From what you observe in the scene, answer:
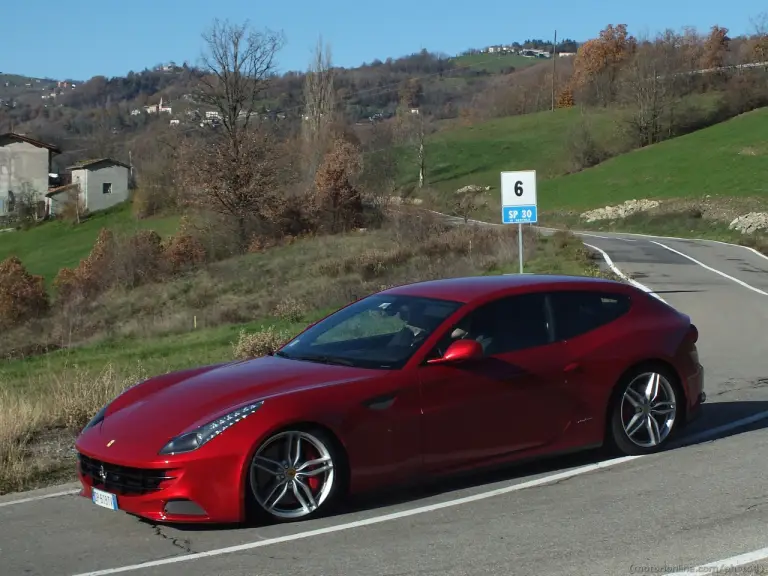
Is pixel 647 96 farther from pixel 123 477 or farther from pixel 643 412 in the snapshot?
pixel 123 477

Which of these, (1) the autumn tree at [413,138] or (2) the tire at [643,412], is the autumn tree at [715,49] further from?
(2) the tire at [643,412]

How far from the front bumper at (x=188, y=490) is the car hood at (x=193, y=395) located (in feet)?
0.52

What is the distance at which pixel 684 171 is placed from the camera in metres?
68.2

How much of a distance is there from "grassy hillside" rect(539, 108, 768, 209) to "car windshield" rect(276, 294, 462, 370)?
54216 mm

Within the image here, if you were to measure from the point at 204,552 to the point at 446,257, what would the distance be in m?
28.5

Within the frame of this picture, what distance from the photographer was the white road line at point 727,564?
503cm

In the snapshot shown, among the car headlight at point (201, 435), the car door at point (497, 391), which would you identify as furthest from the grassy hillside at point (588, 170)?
the car headlight at point (201, 435)

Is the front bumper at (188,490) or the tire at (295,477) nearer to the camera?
the front bumper at (188,490)

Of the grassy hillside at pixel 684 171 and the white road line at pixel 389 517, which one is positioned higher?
the grassy hillside at pixel 684 171

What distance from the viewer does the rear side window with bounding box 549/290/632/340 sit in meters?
7.48

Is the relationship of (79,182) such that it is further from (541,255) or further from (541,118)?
(541,255)

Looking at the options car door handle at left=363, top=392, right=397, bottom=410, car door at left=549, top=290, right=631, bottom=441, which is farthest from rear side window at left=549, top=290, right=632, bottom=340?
car door handle at left=363, top=392, right=397, bottom=410

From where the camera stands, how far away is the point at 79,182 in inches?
3494

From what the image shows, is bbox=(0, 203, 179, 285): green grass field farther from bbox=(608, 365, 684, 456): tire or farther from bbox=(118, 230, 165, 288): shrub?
bbox=(608, 365, 684, 456): tire
